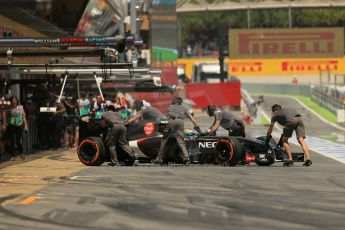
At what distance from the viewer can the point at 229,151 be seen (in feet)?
68.8

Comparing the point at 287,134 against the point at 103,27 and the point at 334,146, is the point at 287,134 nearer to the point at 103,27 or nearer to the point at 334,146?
the point at 334,146

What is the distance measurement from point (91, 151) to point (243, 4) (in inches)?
2593

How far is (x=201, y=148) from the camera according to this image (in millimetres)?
21578

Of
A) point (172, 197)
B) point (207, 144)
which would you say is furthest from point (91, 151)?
point (172, 197)

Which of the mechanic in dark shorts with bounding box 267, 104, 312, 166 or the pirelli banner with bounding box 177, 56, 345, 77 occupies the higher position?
the pirelli banner with bounding box 177, 56, 345, 77

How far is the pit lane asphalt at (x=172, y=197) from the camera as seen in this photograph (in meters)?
11.7

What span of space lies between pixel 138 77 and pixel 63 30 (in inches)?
253

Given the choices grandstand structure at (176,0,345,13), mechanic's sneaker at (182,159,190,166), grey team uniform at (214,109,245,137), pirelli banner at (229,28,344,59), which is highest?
grandstand structure at (176,0,345,13)

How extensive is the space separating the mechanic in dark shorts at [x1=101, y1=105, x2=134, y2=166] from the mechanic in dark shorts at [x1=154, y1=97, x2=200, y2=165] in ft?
2.26

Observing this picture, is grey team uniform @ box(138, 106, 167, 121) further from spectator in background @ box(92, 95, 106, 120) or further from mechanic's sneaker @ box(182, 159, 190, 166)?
spectator in background @ box(92, 95, 106, 120)

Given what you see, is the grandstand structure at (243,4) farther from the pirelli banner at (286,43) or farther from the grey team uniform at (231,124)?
the grey team uniform at (231,124)

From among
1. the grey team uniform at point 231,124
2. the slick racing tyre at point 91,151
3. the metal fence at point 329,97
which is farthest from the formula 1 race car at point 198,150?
the metal fence at point 329,97

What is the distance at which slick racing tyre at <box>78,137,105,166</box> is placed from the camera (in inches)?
846

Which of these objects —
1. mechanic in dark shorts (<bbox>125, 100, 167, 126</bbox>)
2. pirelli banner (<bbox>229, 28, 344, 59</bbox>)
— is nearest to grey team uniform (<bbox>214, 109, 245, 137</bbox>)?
mechanic in dark shorts (<bbox>125, 100, 167, 126</bbox>)
